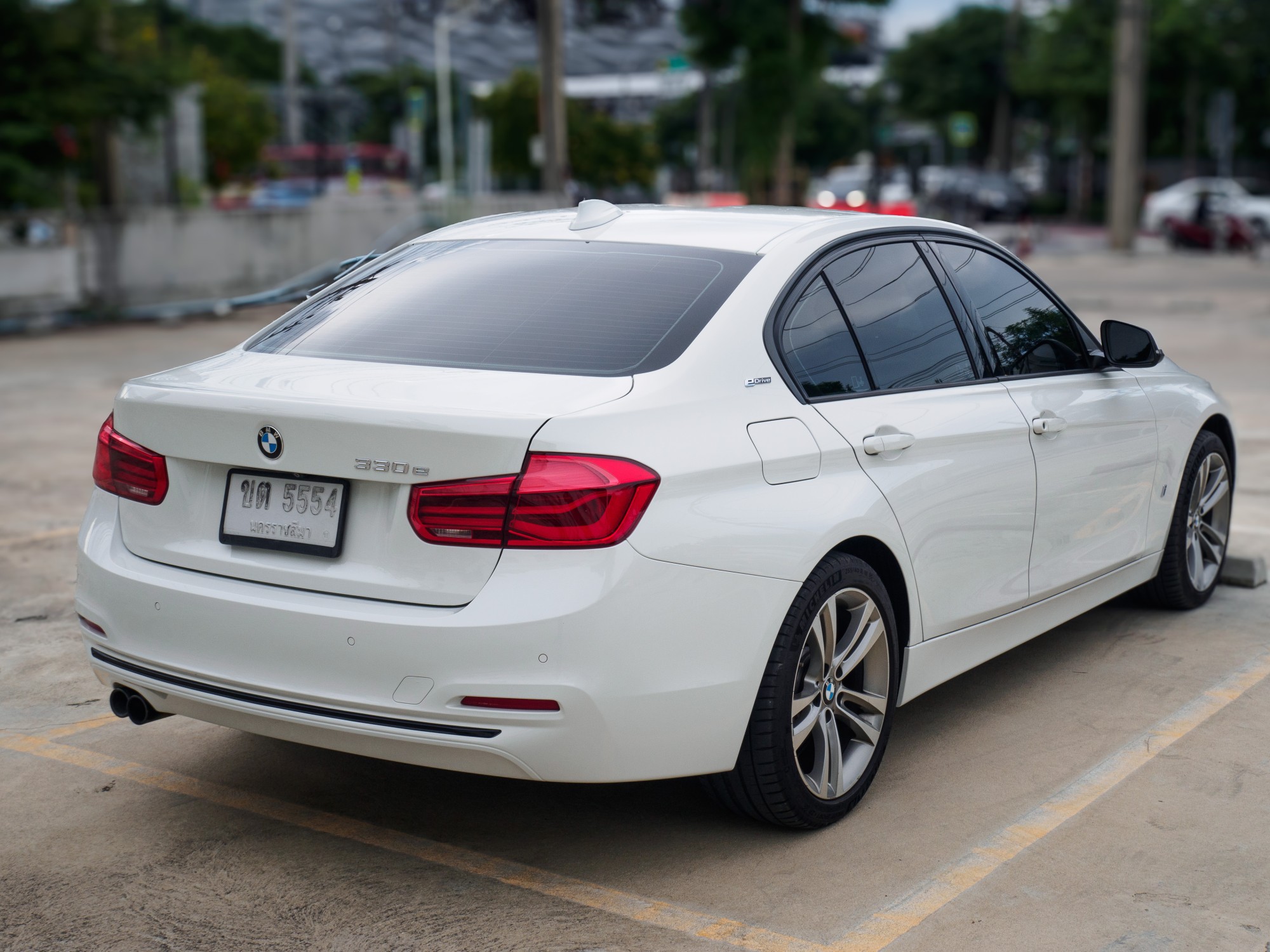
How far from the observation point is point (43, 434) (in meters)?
11.1

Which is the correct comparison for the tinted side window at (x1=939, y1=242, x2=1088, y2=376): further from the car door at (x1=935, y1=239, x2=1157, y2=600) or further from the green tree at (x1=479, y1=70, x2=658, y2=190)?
the green tree at (x1=479, y1=70, x2=658, y2=190)

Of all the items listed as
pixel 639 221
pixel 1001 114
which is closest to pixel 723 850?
pixel 639 221

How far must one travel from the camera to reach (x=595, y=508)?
3375 millimetres

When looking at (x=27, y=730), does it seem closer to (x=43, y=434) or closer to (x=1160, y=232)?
(x=43, y=434)

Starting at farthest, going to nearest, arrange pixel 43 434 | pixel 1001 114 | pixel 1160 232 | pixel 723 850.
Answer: pixel 1001 114 → pixel 1160 232 → pixel 43 434 → pixel 723 850

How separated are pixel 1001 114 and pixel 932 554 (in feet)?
231

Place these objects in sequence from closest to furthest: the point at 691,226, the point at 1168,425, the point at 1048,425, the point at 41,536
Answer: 1. the point at 691,226
2. the point at 1048,425
3. the point at 1168,425
4. the point at 41,536

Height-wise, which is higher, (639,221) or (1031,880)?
(639,221)

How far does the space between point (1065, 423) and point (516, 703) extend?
2.29m

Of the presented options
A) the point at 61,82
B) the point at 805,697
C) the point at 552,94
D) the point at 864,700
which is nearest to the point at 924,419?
the point at 864,700

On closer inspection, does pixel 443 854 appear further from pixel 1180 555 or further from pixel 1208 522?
pixel 1208 522

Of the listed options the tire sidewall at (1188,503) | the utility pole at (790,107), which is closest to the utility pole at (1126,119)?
the utility pole at (790,107)

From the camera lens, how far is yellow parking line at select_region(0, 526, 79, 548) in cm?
738

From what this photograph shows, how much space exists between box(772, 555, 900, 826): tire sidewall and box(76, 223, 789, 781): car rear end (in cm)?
11
